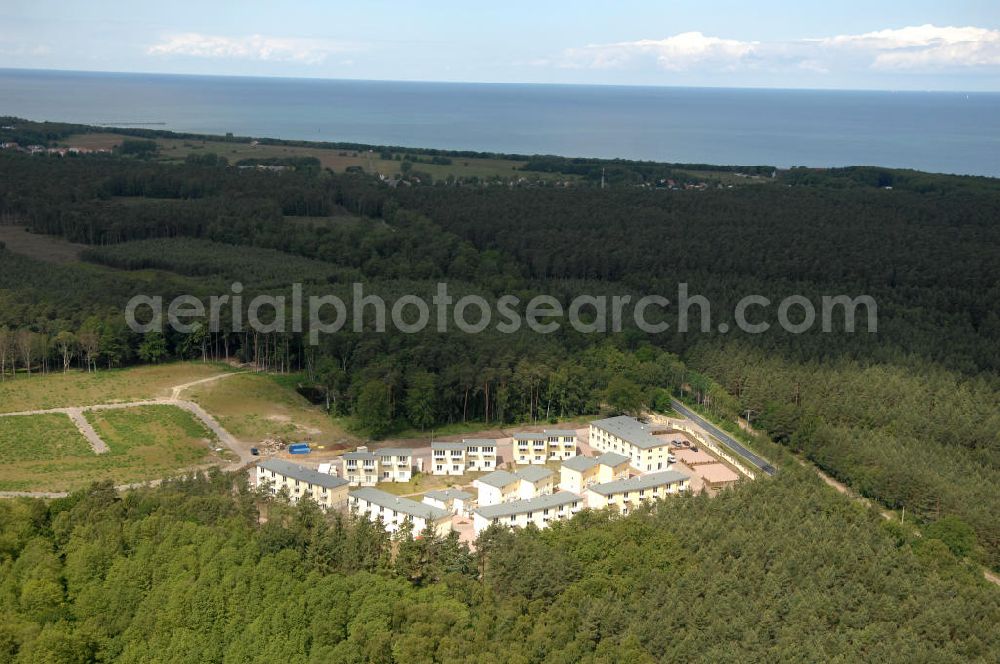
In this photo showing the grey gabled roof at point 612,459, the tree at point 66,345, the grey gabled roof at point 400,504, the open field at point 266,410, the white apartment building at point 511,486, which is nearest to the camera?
the grey gabled roof at point 400,504

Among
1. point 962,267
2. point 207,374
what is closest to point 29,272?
point 207,374

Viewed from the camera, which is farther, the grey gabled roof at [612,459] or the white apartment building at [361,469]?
the white apartment building at [361,469]

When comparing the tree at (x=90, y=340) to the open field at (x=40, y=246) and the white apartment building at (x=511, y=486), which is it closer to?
the white apartment building at (x=511, y=486)

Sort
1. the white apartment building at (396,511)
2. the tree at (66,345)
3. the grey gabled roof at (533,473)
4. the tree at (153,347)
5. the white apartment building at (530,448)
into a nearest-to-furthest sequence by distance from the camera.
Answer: the white apartment building at (396,511) → the grey gabled roof at (533,473) → the white apartment building at (530,448) → the tree at (66,345) → the tree at (153,347)

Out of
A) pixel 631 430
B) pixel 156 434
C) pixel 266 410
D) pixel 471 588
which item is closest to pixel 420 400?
pixel 266 410

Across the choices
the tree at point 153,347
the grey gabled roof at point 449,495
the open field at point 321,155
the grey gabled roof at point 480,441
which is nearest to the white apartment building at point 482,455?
the grey gabled roof at point 480,441

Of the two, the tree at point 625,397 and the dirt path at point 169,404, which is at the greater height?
the tree at point 625,397

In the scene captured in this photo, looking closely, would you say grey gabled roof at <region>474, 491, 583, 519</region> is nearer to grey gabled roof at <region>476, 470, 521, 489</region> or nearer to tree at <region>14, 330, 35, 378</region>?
grey gabled roof at <region>476, 470, 521, 489</region>

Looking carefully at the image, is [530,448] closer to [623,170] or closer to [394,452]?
[394,452]
